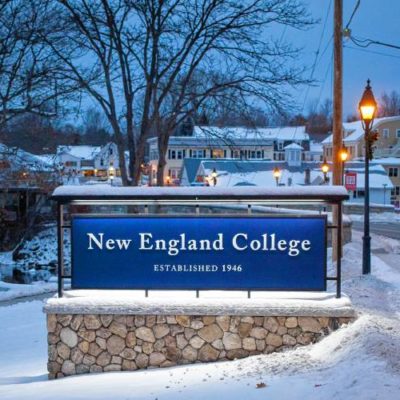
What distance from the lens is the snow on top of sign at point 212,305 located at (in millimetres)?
7254

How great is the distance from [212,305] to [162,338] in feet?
2.56

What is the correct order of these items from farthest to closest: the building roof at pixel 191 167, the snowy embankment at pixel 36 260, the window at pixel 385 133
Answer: the window at pixel 385 133
the building roof at pixel 191 167
the snowy embankment at pixel 36 260

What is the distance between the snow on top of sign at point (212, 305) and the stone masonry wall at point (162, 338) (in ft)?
0.32

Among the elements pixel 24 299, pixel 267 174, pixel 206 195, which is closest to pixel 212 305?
pixel 206 195

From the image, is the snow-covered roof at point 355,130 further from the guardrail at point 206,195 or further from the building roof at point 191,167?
the guardrail at point 206,195

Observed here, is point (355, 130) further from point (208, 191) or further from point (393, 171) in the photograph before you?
point (208, 191)

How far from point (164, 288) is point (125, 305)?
23.5 inches

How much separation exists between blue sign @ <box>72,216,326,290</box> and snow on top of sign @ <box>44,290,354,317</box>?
163 mm

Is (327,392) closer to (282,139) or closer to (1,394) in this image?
(1,394)

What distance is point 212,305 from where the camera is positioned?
7.30m

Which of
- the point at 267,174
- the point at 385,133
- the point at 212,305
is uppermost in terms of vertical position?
the point at 385,133

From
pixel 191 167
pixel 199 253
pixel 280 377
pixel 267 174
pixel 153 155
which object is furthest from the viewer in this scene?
pixel 153 155

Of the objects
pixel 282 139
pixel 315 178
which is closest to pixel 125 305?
pixel 315 178

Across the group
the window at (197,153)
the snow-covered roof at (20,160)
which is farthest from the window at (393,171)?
the snow-covered roof at (20,160)
